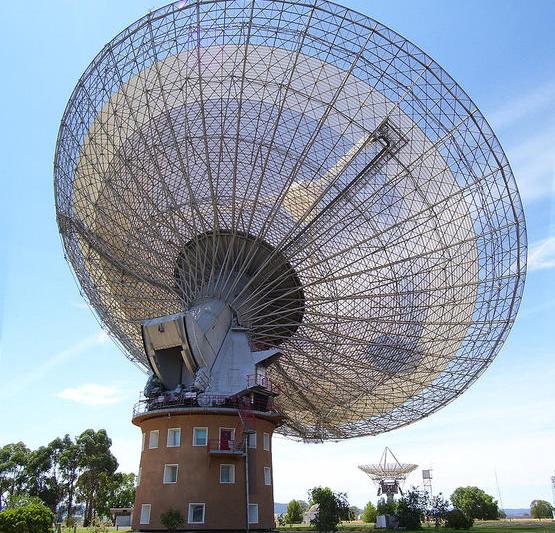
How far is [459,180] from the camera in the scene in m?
34.0

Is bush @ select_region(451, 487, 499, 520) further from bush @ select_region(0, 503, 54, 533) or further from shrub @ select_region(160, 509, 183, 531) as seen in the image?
bush @ select_region(0, 503, 54, 533)

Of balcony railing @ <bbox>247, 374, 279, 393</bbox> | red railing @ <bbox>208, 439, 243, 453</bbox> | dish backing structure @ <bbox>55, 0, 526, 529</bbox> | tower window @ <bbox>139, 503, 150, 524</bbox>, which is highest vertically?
dish backing structure @ <bbox>55, 0, 526, 529</bbox>

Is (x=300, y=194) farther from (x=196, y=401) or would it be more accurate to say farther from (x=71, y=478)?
(x=71, y=478)

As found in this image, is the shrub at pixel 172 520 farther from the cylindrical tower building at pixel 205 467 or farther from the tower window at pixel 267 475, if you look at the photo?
the tower window at pixel 267 475

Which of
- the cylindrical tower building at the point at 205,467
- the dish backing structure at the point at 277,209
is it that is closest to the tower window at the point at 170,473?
the cylindrical tower building at the point at 205,467

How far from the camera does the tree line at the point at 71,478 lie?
77.3m

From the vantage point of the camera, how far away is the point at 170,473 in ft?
109

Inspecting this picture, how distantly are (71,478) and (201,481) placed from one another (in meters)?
55.0

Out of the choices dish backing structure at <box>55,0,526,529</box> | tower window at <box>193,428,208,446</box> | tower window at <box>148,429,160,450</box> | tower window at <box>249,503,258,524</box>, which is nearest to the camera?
dish backing structure at <box>55,0,526,529</box>

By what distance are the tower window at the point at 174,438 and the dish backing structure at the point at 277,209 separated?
1.08 metres

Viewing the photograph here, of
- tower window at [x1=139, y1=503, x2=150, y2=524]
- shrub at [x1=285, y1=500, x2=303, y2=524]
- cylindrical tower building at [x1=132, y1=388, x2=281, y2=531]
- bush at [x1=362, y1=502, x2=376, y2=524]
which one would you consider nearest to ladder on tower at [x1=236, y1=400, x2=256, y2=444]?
cylindrical tower building at [x1=132, y1=388, x2=281, y2=531]

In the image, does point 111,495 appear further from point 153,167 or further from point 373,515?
point 153,167

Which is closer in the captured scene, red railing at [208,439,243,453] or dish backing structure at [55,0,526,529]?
dish backing structure at [55,0,526,529]

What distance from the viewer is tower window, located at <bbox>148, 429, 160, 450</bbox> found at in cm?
3456
